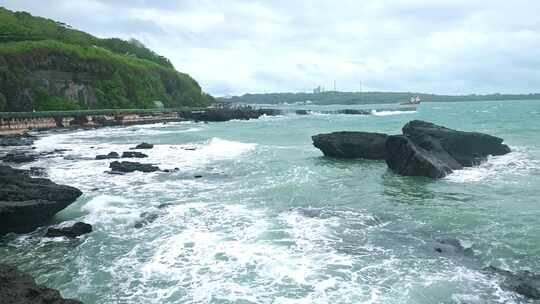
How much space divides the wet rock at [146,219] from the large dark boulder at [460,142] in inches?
780

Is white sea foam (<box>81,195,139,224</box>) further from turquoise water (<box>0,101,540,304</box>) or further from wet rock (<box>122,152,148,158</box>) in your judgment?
wet rock (<box>122,152,148,158</box>)

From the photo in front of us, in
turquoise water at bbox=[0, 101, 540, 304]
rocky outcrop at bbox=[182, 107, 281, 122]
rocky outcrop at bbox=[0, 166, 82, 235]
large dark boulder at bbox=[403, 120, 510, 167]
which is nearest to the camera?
turquoise water at bbox=[0, 101, 540, 304]

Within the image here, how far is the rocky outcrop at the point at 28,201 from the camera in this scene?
16.8 m

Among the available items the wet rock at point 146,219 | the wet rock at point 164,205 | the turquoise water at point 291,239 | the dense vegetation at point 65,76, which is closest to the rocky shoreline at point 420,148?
the turquoise water at point 291,239

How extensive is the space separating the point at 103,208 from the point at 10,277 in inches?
404

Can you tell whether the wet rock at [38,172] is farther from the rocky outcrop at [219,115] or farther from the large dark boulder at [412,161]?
the rocky outcrop at [219,115]

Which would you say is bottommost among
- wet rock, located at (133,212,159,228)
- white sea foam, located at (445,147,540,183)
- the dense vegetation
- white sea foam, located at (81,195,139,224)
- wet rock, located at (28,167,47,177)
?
white sea foam, located at (445,147,540,183)

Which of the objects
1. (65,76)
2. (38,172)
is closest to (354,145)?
(38,172)

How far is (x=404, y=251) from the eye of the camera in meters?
15.2

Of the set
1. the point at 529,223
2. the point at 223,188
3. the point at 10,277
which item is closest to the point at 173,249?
the point at 10,277

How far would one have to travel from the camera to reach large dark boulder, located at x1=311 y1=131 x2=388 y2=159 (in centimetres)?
3678

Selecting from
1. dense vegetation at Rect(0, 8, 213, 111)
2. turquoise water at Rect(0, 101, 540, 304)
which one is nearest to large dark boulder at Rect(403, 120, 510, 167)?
turquoise water at Rect(0, 101, 540, 304)

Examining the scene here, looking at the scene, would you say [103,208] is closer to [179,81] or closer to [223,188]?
[223,188]

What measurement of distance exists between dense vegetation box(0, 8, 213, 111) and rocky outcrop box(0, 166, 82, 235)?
64936 millimetres
